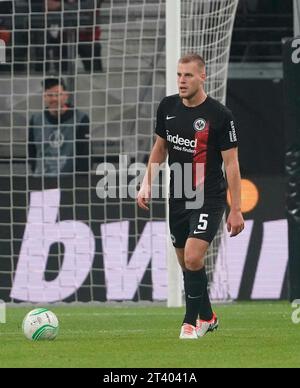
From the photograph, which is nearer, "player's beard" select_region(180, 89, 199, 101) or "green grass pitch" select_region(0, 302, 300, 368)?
"green grass pitch" select_region(0, 302, 300, 368)

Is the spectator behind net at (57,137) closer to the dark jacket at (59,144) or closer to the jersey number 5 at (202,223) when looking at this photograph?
the dark jacket at (59,144)

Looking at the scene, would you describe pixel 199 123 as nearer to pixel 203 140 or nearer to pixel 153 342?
pixel 203 140

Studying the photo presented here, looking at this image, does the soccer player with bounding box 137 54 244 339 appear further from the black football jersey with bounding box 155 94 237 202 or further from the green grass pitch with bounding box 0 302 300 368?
the green grass pitch with bounding box 0 302 300 368

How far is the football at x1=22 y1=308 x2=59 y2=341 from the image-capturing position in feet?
30.5

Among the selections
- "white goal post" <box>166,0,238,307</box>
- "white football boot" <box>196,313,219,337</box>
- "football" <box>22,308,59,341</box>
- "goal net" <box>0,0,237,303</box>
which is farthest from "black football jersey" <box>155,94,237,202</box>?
"goal net" <box>0,0,237,303</box>

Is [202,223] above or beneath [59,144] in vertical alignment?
beneath

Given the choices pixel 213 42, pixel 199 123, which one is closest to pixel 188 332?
pixel 199 123

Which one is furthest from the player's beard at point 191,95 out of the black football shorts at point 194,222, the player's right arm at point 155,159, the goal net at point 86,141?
the goal net at point 86,141

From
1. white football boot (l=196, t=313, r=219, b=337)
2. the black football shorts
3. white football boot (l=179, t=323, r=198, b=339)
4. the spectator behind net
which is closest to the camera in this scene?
white football boot (l=179, t=323, r=198, b=339)

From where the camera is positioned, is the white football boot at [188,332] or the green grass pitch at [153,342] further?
the white football boot at [188,332]

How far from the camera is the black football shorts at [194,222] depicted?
9656mm

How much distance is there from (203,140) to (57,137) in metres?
5.45

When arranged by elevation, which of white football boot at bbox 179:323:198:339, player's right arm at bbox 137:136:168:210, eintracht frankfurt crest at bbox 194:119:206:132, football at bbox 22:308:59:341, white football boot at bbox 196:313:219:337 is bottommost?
white football boot at bbox 196:313:219:337

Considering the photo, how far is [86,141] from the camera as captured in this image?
15062 mm
